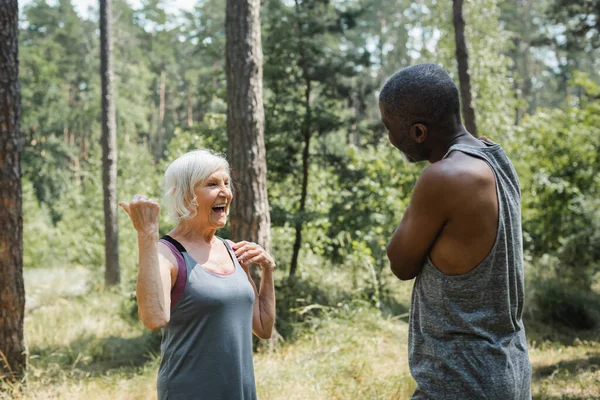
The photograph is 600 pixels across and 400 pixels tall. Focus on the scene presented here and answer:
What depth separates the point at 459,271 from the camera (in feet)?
5.79

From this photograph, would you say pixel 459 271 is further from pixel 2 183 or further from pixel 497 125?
pixel 497 125

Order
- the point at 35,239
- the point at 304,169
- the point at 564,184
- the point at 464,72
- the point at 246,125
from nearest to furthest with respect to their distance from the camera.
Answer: the point at 246,125, the point at 464,72, the point at 304,169, the point at 564,184, the point at 35,239

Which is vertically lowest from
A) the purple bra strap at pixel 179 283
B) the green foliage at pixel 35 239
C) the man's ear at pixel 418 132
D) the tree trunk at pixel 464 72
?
the green foliage at pixel 35 239

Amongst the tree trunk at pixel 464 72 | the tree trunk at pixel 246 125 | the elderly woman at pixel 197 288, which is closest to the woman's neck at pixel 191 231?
the elderly woman at pixel 197 288

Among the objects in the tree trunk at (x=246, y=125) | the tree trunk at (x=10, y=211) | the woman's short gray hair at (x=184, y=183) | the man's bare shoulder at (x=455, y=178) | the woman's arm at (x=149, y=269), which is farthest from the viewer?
the tree trunk at (x=246, y=125)

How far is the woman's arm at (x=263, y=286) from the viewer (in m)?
2.71

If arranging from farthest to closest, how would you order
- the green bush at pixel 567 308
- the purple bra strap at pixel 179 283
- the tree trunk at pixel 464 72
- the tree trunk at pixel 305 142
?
the tree trunk at pixel 305 142
the tree trunk at pixel 464 72
the green bush at pixel 567 308
the purple bra strap at pixel 179 283

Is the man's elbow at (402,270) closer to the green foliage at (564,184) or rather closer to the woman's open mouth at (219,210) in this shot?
the woman's open mouth at (219,210)

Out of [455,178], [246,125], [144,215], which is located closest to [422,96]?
[455,178]

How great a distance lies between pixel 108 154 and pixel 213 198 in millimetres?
12751

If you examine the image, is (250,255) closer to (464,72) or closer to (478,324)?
(478,324)

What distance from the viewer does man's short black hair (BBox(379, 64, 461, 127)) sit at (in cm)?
184

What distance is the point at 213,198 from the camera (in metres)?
2.60

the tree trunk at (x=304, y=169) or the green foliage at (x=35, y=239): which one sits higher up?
the tree trunk at (x=304, y=169)
